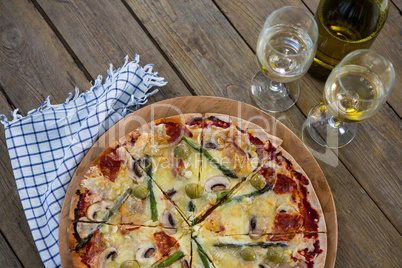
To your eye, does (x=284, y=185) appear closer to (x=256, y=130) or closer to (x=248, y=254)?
(x=256, y=130)

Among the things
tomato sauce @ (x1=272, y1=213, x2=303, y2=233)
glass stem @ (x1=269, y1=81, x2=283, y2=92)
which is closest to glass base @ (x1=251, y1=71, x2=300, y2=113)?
glass stem @ (x1=269, y1=81, x2=283, y2=92)

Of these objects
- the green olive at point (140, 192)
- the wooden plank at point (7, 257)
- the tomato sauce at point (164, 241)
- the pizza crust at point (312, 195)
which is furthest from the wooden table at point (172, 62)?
the tomato sauce at point (164, 241)

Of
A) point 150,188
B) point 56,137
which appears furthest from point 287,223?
point 56,137

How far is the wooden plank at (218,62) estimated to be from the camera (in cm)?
359

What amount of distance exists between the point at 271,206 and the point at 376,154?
109 cm

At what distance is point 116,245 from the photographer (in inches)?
129

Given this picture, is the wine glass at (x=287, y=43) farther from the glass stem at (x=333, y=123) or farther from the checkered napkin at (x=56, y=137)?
the checkered napkin at (x=56, y=137)

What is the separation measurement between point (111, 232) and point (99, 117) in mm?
931

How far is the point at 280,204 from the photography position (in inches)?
131

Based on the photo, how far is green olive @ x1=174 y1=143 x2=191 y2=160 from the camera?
11.0ft

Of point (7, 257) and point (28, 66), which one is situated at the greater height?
point (28, 66)

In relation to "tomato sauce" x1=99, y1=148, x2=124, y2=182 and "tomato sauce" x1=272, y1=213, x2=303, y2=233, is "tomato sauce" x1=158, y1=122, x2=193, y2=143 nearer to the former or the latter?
"tomato sauce" x1=99, y1=148, x2=124, y2=182

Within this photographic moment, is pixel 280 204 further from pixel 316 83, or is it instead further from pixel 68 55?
pixel 68 55

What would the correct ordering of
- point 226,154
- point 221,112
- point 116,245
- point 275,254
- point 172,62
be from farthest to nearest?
1. point 172,62
2. point 221,112
3. point 226,154
4. point 116,245
5. point 275,254
